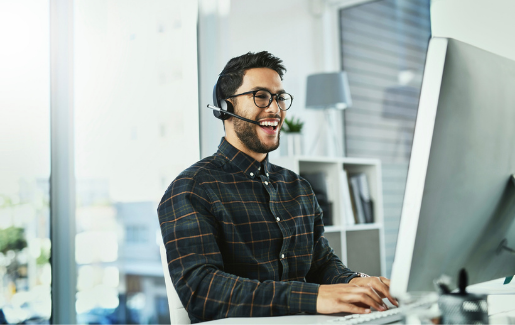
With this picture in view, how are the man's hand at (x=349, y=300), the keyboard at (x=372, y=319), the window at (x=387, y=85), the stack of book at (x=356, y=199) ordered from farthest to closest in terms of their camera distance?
the window at (x=387, y=85) → the stack of book at (x=356, y=199) → the man's hand at (x=349, y=300) → the keyboard at (x=372, y=319)

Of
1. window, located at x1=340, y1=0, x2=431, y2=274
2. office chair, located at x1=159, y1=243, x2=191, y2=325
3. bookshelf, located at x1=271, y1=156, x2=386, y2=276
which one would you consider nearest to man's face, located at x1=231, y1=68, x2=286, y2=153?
office chair, located at x1=159, y1=243, x2=191, y2=325

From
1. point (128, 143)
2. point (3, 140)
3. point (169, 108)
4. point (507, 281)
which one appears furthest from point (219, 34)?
point (507, 281)

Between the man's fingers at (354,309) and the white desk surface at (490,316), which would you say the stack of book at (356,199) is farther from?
the man's fingers at (354,309)

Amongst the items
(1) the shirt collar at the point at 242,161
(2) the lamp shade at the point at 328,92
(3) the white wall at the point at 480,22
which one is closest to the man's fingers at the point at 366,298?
(1) the shirt collar at the point at 242,161

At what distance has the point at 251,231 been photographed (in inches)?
53.1

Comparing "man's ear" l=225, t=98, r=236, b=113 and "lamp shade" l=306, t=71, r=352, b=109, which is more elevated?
"lamp shade" l=306, t=71, r=352, b=109

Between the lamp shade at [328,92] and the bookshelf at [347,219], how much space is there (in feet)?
1.27

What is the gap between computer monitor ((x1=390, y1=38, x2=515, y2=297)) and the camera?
0.64m

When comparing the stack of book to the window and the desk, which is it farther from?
the desk

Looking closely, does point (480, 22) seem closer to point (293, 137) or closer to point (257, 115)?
point (257, 115)

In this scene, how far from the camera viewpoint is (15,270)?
228 centimetres

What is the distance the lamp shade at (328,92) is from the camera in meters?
3.24

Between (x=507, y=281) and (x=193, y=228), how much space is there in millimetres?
778

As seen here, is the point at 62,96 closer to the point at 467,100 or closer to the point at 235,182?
the point at 235,182
